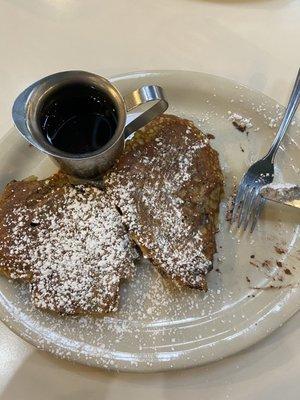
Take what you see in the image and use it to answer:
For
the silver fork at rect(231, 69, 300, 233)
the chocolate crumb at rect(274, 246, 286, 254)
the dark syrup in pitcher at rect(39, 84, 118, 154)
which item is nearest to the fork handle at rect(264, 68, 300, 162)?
the silver fork at rect(231, 69, 300, 233)

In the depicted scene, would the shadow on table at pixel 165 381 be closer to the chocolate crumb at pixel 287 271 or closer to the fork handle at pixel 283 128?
the chocolate crumb at pixel 287 271

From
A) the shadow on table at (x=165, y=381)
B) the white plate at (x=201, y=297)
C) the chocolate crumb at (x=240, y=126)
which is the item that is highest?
the chocolate crumb at (x=240, y=126)

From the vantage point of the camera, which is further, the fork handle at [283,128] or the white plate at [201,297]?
the fork handle at [283,128]

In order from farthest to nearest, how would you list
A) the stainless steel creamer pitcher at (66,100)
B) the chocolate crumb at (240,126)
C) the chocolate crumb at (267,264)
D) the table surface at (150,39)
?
the table surface at (150,39) → the chocolate crumb at (240,126) → the chocolate crumb at (267,264) → the stainless steel creamer pitcher at (66,100)

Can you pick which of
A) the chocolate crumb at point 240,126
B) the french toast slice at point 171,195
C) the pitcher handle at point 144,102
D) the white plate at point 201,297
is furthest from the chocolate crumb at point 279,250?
the pitcher handle at point 144,102

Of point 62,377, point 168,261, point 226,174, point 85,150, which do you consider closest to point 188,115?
point 226,174

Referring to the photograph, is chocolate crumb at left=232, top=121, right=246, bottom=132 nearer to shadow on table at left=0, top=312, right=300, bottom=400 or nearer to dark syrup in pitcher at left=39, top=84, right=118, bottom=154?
dark syrup in pitcher at left=39, top=84, right=118, bottom=154

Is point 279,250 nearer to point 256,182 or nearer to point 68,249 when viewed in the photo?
point 256,182

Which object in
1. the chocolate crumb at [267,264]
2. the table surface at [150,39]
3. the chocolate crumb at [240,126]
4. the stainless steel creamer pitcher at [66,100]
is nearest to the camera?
the stainless steel creamer pitcher at [66,100]
